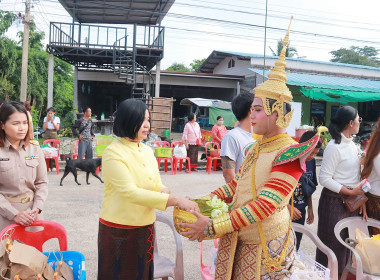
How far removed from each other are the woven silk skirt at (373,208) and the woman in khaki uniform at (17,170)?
2858 mm

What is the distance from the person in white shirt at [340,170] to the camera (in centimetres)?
322

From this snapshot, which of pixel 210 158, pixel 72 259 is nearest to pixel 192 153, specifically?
pixel 210 158

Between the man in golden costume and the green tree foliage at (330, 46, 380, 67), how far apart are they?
153 feet

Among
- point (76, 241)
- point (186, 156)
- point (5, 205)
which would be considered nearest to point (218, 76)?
point (186, 156)

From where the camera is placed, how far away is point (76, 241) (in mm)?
4480

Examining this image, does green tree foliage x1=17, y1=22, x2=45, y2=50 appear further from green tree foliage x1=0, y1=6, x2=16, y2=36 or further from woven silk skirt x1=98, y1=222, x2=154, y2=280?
woven silk skirt x1=98, y1=222, x2=154, y2=280

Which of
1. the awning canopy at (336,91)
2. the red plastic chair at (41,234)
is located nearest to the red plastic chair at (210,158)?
the awning canopy at (336,91)

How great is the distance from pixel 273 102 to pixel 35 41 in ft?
78.6

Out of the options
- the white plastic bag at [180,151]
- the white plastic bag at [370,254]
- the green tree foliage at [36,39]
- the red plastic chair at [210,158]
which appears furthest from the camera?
the green tree foliage at [36,39]

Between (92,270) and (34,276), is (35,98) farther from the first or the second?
(34,276)

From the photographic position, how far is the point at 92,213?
19.0 ft

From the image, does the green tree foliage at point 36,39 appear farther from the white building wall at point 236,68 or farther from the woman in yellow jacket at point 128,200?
the woman in yellow jacket at point 128,200

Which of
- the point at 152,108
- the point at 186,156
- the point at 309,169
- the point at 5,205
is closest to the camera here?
the point at 5,205

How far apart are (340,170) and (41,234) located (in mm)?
2572
